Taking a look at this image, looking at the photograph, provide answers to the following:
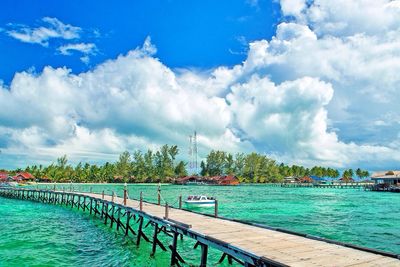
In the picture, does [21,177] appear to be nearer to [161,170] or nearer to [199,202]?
[161,170]

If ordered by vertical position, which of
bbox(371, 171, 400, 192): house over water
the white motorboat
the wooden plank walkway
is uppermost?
bbox(371, 171, 400, 192): house over water

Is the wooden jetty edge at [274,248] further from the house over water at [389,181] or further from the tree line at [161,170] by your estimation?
the tree line at [161,170]

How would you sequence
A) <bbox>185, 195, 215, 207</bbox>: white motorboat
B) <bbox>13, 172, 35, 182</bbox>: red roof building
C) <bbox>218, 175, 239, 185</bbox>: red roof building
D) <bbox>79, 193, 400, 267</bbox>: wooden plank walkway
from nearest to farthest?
<bbox>79, 193, 400, 267</bbox>: wooden plank walkway < <bbox>185, 195, 215, 207</bbox>: white motorboat < <bbox>13, 172, 35, 182</bbox>: red roof building < <bbox>218, 175, 239, 185</bbox>: red roof building

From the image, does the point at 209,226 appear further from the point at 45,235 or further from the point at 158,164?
the point at 158,164

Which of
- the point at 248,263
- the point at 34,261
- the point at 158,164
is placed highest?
the point at 158,164

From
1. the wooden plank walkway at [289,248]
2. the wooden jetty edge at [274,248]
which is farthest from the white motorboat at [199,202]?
the wooden plank walkway at [289,248]

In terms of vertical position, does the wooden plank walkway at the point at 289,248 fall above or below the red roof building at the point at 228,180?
below

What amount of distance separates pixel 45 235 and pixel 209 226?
660 inches

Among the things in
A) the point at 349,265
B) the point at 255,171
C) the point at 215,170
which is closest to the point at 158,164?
the point at 215,170

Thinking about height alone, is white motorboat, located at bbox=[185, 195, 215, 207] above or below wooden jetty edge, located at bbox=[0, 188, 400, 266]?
below

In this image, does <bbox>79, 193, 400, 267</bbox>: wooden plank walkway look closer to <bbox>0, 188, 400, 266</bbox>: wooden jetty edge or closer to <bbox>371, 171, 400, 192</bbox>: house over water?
<bbox>0, 188, 400, 266</bbox>: wooden jetty edge

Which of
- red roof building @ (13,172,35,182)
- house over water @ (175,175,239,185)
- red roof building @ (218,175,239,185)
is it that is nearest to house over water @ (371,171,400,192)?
red roof building @ (218,175,239,185)

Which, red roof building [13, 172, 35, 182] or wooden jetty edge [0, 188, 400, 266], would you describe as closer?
wooden jetty edge [0, 188, 400, 266]

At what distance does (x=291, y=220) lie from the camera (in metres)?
40.4
